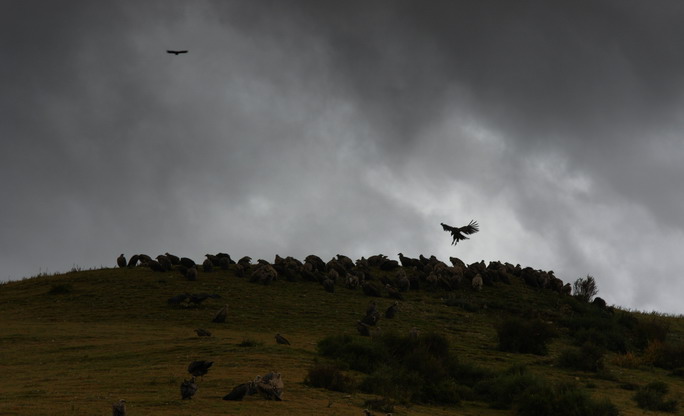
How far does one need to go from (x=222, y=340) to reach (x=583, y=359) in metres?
12.8

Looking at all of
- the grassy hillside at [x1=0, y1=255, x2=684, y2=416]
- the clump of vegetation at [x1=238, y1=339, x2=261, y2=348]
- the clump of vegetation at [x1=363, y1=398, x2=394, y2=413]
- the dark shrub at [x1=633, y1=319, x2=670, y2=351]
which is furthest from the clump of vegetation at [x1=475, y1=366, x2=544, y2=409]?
the dark shrub at [x1=633, y1=319, x2=670, y2=351]

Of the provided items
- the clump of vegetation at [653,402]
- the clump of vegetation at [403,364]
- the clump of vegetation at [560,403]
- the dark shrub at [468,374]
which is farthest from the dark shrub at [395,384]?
the clump of vegetation at [653,402]

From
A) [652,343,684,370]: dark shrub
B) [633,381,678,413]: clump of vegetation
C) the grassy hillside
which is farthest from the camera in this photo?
[652,343,684,370]: dark shrub

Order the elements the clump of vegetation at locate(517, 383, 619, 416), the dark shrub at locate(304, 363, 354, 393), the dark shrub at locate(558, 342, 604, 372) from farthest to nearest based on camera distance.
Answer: the dark shrub at locate(558, 342, 604, 372), the dark shrub at locate(304, 363, 354, 393), the clump of vegetation at locate(517, 383, 619, 416)

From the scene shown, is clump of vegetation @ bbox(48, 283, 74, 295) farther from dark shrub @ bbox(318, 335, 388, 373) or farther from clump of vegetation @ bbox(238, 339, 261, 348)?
dark shrub @ bbox(318, 335, 388, 373)

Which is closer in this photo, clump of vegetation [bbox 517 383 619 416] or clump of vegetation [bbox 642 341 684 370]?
clump of vegetation [bbox 517 383 619 416]

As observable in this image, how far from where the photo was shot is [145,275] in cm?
3744

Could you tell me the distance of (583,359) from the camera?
27.4 metres

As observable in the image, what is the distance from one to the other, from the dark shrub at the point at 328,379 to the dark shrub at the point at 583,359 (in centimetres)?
1153

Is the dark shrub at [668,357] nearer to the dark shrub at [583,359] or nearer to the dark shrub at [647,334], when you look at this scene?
the dark shrub at [647,334]

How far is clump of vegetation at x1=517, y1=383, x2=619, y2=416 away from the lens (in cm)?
1864

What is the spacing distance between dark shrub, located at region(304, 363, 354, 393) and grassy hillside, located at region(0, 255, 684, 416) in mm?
388

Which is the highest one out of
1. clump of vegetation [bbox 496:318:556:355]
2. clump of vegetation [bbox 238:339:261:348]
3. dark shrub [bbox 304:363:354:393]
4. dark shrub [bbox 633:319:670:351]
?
dark shrub [bbox 633:319:670:351]

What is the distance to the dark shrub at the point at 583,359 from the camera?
89.5 feet
